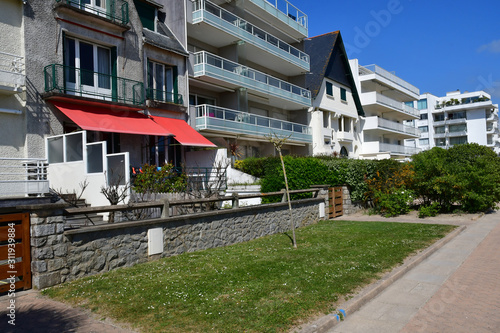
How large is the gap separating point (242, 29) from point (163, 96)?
8735mm

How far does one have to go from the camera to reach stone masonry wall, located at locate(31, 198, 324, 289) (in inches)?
278

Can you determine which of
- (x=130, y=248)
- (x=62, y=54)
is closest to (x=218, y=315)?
(x=130, y=248)

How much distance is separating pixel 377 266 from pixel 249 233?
482 centimetres

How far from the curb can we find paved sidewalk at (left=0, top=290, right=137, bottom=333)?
269cm

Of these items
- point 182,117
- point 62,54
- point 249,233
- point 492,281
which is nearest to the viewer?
point 492,281

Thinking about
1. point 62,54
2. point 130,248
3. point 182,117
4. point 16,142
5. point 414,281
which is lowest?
point 414,281

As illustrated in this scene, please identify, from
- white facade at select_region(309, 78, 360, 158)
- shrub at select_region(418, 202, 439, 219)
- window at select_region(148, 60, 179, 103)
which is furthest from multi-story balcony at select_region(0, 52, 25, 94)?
white facade at select_region(309, 78, 360, 158)

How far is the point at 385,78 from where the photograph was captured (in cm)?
4647

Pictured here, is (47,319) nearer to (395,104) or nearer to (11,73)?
(11,73)

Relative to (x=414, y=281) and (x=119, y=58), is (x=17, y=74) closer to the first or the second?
(x=119, y=58)

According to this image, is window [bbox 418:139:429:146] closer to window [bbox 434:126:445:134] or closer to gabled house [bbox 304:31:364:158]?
window [bbox 434:126:445:134]

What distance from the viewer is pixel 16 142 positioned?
13.2 meters

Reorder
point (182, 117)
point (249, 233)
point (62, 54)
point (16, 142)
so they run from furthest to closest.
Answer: point (182, 117), point (62, 54), point (16, 142), point (249, 233)

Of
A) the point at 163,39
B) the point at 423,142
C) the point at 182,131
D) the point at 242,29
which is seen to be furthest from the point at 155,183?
the point at 423,142
